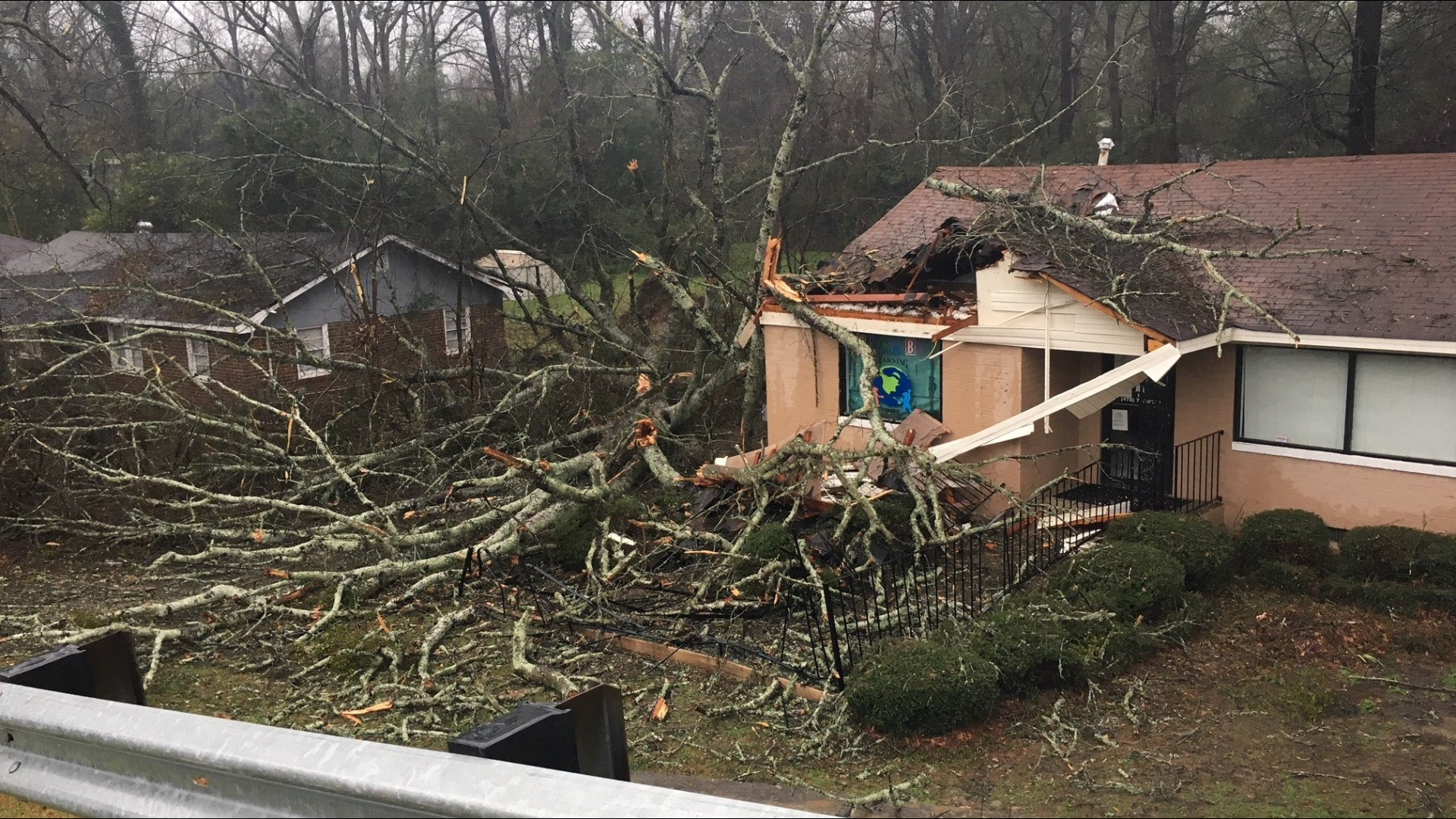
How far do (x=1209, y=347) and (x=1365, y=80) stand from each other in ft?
49.2

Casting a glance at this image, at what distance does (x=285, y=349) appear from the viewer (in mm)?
18500

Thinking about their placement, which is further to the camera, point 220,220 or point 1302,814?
point 220,220

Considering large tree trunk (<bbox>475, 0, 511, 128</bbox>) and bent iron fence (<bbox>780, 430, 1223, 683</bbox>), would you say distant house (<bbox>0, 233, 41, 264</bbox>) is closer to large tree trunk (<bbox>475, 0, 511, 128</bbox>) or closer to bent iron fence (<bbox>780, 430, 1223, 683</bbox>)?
large tree trunk (<bbox>475, 0, 511, 128</bbox>)

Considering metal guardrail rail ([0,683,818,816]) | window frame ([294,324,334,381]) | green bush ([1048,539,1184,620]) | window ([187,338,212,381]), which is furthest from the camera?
window frame ([294,324,334,381])

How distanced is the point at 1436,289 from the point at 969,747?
22.6 ft

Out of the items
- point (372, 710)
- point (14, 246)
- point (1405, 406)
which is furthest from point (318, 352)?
point (1405, 406)

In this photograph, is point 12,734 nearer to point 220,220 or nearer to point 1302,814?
point 1302,814

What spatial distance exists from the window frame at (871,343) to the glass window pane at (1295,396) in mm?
3207

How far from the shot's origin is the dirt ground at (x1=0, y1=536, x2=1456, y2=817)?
6.42 metres

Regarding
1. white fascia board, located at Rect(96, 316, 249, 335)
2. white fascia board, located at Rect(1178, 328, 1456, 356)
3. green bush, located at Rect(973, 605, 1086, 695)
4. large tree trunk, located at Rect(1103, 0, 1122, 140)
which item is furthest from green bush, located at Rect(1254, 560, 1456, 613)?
large tree trunk, located at Rect(1103, 0, 1122, 140)

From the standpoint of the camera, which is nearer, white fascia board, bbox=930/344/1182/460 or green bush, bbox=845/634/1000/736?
green bush, bbox=845/634/1000/736

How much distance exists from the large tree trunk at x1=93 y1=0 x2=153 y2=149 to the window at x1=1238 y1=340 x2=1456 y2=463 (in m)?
21.5

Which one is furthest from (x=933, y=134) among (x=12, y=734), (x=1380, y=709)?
(x=12, y=734)

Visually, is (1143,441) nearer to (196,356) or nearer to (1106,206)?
(1106,206)
